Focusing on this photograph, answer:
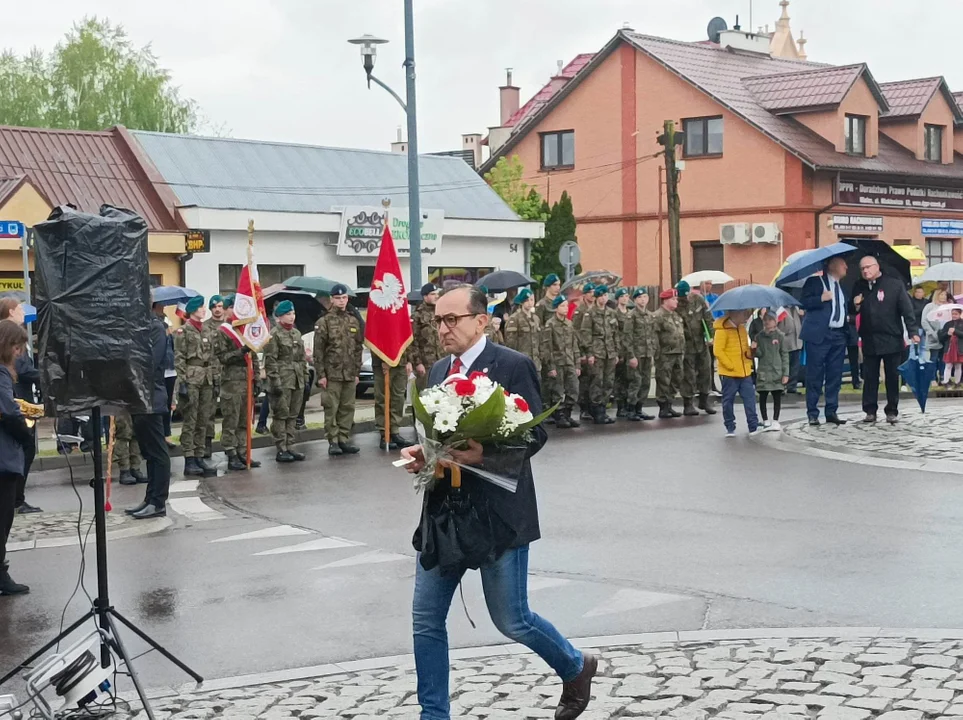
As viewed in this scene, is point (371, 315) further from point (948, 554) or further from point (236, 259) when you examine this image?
point (236, 259)

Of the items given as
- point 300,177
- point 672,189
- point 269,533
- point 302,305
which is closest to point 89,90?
point 300,177

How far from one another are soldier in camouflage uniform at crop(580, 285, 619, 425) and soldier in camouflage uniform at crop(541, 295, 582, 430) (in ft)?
1.32

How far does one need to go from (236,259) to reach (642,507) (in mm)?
22650

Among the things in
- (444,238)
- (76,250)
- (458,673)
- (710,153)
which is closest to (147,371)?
(76,250)

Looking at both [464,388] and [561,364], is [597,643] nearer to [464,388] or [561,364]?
[464,388]

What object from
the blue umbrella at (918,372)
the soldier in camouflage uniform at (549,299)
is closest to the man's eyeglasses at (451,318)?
the blue umbrella at (918,372)

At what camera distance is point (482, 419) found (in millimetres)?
5645

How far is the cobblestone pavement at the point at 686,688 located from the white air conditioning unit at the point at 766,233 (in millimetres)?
36839

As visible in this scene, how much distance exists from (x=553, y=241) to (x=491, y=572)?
39.3 m

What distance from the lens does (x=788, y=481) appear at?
1352cm

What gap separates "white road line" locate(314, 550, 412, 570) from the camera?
1002 cm

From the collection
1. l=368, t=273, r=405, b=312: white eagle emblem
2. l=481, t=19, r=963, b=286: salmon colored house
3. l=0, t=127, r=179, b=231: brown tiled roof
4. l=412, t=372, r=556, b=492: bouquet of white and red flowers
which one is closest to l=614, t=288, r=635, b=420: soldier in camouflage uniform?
l=368, t=273, r=405, b=312: white eagle emblem

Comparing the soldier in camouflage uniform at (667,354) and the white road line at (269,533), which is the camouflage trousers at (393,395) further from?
the white road line at (269,533)

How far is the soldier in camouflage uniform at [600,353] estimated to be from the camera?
20188mm
